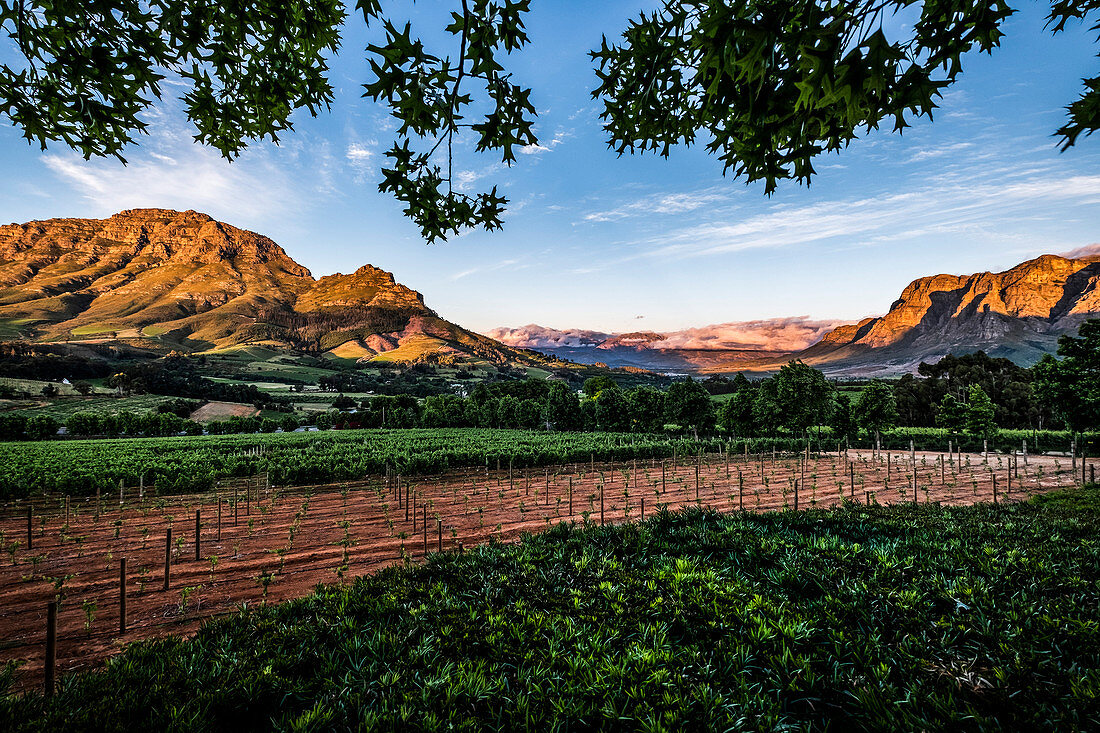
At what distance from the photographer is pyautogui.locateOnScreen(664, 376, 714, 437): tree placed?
48250 millimetres

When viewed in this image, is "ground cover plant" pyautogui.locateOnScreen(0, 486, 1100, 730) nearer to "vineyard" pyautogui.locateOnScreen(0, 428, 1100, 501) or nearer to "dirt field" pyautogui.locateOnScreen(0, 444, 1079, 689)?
"dirt field" pyautogui.locateOnScreen(0, 444, 1079, 689)

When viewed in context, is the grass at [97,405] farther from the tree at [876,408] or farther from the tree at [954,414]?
the tree at [954,414]

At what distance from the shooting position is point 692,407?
4831 cm

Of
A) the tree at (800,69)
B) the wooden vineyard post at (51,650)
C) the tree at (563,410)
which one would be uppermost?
the tree at (800,69)

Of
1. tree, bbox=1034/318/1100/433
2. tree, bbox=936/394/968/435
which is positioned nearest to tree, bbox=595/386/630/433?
tree, bbox=936/394/968/435

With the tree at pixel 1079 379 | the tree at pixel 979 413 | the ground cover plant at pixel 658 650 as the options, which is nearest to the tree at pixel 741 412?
the tree at pixel 979 413

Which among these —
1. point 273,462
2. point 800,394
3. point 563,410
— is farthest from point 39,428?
point 800,394

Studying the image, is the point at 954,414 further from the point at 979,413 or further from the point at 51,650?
the point at 51,650

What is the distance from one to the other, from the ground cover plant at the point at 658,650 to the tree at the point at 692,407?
4324 centimetres

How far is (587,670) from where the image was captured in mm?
3418

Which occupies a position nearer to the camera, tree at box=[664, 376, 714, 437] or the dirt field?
the dirt field

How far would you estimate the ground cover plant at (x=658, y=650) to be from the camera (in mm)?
2936

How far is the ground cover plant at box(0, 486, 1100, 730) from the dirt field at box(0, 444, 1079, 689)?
5563mm

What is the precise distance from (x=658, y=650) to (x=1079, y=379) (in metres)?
42.3
